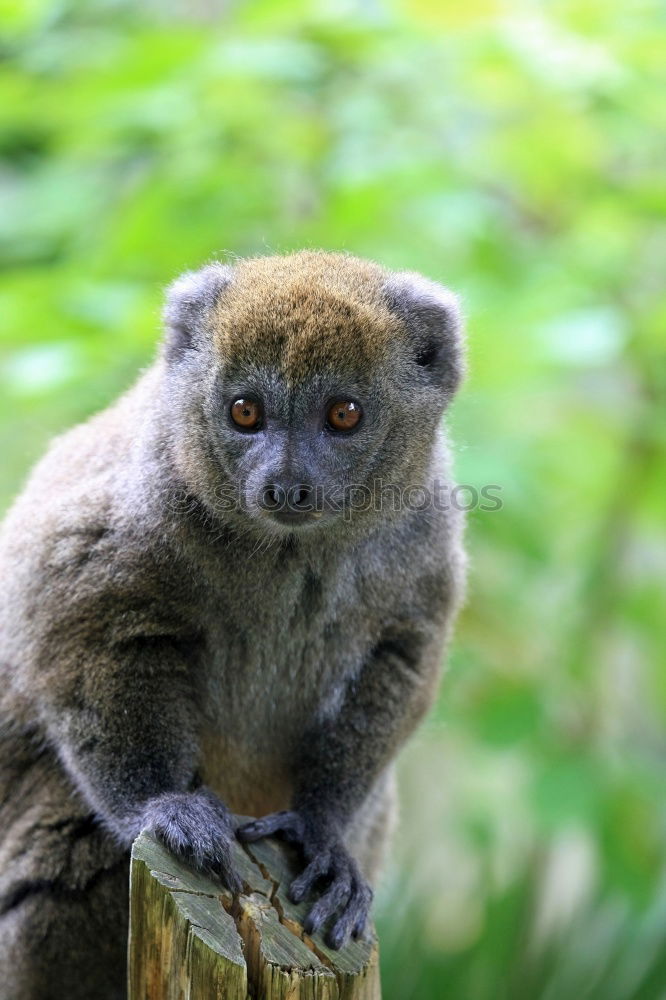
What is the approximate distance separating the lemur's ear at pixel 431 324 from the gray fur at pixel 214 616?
0.01 metres

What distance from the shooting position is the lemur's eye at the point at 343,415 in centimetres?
404

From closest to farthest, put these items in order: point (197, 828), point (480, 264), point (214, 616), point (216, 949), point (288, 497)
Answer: point (216, 949)
point (197, 828)
point (288, 497)
point (214, 616)
point (480, 264)

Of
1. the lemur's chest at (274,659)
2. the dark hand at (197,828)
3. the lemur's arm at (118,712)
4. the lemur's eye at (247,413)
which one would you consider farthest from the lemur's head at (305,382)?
the dark hand at (197,828)

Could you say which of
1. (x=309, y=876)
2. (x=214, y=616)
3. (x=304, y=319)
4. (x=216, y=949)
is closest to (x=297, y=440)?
(x=304, y=319)

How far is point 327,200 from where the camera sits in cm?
616

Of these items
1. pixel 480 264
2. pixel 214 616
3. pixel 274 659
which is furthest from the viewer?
pixel 480 264

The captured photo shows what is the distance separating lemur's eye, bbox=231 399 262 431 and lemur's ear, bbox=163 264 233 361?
395 mm

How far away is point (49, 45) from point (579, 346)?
11.7 ft

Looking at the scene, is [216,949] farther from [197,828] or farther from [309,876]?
[309,876]

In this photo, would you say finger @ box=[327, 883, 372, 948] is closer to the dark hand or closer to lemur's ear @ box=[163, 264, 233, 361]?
the dark hand

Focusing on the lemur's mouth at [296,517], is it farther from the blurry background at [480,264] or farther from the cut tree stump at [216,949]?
the blurry background at [480,264]

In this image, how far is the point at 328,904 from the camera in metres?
3.77

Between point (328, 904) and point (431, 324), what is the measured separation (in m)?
1.99

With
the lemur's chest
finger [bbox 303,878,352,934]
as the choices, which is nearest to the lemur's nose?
the lemur's chest
